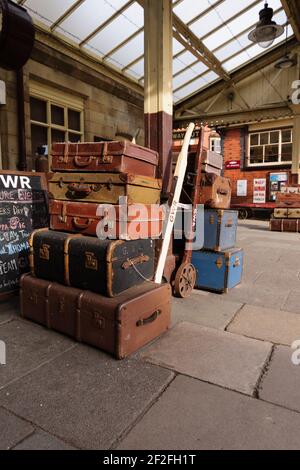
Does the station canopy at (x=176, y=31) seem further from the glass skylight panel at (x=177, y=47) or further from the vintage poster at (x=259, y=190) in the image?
the vintage poster at (x=259, y=190)

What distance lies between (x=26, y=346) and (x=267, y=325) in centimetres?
221

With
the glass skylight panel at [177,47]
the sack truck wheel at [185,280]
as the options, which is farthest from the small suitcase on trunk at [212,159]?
the glass skylight panel at [177,47]

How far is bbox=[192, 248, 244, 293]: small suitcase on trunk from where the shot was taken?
13.3ft

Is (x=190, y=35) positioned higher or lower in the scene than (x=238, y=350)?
higher

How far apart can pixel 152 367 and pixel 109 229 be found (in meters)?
1.15

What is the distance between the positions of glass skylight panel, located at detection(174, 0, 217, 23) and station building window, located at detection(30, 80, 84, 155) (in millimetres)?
3676

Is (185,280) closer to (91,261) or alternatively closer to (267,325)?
(267,325)

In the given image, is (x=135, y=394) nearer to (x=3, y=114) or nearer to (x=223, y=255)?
(x=223, y=255)

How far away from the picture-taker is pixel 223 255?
13.3ft

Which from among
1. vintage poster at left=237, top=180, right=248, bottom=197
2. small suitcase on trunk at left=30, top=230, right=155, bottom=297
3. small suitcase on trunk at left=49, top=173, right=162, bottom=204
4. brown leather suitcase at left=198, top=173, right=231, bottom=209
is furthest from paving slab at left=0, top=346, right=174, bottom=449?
vintage poster at left=237, top=180, right=248, bottom=197

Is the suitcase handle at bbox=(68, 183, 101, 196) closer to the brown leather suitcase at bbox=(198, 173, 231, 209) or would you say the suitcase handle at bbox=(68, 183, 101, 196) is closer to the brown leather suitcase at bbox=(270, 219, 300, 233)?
the brown leather suitcase at bbox=(198, 173, 231, 209)

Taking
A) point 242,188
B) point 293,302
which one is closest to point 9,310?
point 293,302

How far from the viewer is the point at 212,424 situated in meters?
1.71
